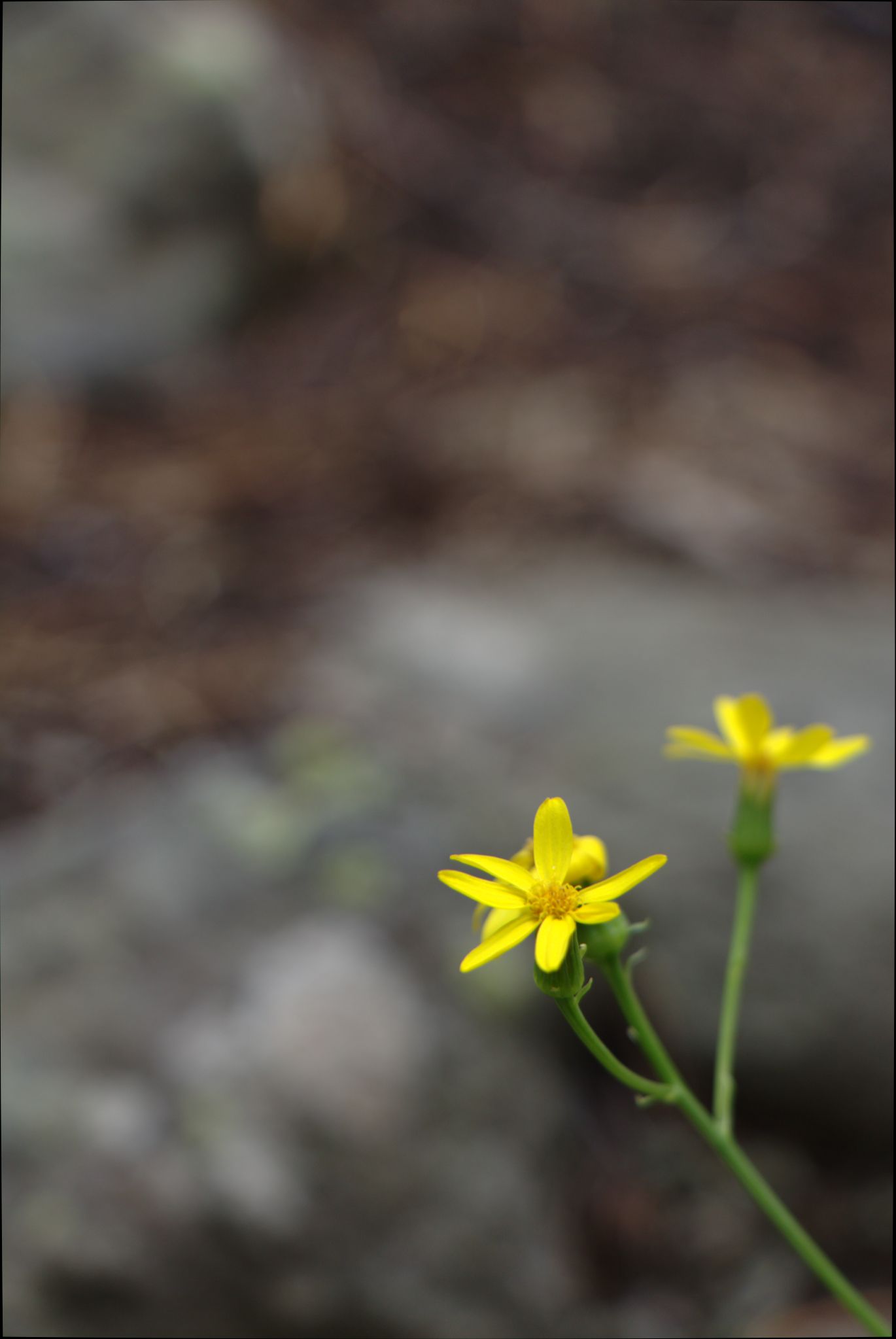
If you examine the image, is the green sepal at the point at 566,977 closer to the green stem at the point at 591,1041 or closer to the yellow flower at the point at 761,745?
the green stem at the point at 591,1041

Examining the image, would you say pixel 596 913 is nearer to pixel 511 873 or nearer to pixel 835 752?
pixel 511 873

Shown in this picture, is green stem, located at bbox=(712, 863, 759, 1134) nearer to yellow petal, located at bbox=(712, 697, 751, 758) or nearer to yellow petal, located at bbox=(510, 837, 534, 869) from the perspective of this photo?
yellow petal, located at bbox=(712, 697, 751, 758)

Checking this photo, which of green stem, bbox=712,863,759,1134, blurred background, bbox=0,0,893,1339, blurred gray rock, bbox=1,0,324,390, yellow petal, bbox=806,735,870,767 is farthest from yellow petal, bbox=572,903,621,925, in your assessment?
blurred gray rock, bbox=1,0,324,390

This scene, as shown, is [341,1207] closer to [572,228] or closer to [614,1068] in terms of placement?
[614,1068]

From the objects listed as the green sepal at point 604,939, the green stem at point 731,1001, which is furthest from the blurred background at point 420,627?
the green sepal at point 604,939

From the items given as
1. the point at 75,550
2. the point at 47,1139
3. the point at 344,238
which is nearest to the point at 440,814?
the point at 47,1139

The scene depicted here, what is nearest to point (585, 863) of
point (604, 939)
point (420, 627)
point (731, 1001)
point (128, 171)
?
point (604, 939)
